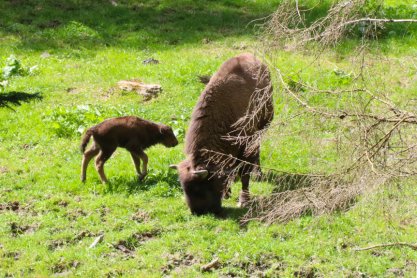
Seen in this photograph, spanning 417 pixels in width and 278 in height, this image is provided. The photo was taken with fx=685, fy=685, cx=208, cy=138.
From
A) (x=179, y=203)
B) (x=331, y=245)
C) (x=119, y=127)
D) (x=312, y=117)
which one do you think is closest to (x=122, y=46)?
(x=119, y=127)

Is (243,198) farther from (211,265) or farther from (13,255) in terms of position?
(13,255)

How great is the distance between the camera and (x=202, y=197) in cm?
1023

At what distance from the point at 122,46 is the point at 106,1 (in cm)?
433

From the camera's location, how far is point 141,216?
10328 millimetres

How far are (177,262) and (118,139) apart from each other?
2.98m

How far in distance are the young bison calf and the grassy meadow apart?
31 centimetres

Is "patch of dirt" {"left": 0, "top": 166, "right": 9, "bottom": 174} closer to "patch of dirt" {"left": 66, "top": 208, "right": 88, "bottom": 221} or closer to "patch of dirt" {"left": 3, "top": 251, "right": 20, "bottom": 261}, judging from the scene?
"patch of dirt" {"left": 66, "top": 208, "right": 88, "bottom": 221}

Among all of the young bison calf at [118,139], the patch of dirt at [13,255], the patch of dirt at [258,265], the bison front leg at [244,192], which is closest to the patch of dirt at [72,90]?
the young bison calf at [118,139]

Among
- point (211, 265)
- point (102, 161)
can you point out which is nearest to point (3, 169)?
point (102, 161)

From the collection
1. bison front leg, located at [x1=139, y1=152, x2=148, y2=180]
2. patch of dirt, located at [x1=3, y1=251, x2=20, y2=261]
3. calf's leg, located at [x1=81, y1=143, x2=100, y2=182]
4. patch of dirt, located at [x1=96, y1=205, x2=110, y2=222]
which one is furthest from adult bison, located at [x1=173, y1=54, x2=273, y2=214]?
patch of dirt, located at [x1=3, y1=251, x2=20, y2=261]

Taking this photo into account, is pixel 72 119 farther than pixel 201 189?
Yes

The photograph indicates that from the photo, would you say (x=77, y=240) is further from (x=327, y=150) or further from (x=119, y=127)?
(x=327, y=150)

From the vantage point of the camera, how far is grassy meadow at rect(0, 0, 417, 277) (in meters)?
8.95

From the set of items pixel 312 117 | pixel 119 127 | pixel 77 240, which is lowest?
pixel 77 240
